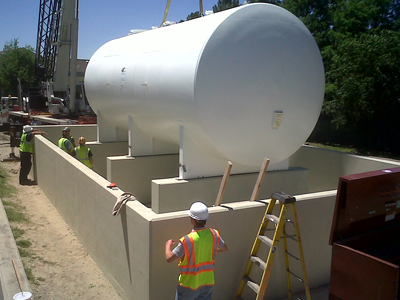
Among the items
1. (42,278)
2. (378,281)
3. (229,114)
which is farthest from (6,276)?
(378,281)

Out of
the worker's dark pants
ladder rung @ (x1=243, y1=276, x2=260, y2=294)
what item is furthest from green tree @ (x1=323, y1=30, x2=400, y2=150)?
ladder rung @ (x1=243, y1=276, x2=260, y2=294)

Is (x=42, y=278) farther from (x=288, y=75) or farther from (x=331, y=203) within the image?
(x=288, y=75)

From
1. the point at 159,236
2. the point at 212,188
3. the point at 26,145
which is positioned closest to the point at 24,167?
the point at 26,145

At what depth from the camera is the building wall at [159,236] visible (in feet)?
12.7

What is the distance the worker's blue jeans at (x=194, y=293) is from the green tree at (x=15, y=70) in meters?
40.7

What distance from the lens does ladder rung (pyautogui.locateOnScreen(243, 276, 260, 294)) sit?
13.1ft

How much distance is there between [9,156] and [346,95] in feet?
47.7

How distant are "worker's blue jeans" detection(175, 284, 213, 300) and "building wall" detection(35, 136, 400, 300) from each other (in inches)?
17.3

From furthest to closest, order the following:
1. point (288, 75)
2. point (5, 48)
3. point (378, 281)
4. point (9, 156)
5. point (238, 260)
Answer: point (5, 48) → point (9, 156) → point (288, 75) → point (238, 260) → point (378, 281)

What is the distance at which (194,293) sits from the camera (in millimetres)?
3457

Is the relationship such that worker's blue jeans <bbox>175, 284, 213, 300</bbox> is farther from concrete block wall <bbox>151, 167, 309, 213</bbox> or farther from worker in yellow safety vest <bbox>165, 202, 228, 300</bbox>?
concrete block wall <bbox>151, 167, 309, 213</bbox>

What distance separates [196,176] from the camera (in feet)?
19.3

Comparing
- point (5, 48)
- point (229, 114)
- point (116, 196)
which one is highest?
point (5, 48)

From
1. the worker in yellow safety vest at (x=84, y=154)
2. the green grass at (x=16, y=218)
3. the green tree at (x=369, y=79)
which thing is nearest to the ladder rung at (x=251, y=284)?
the green grass at (x=16, y=218)
